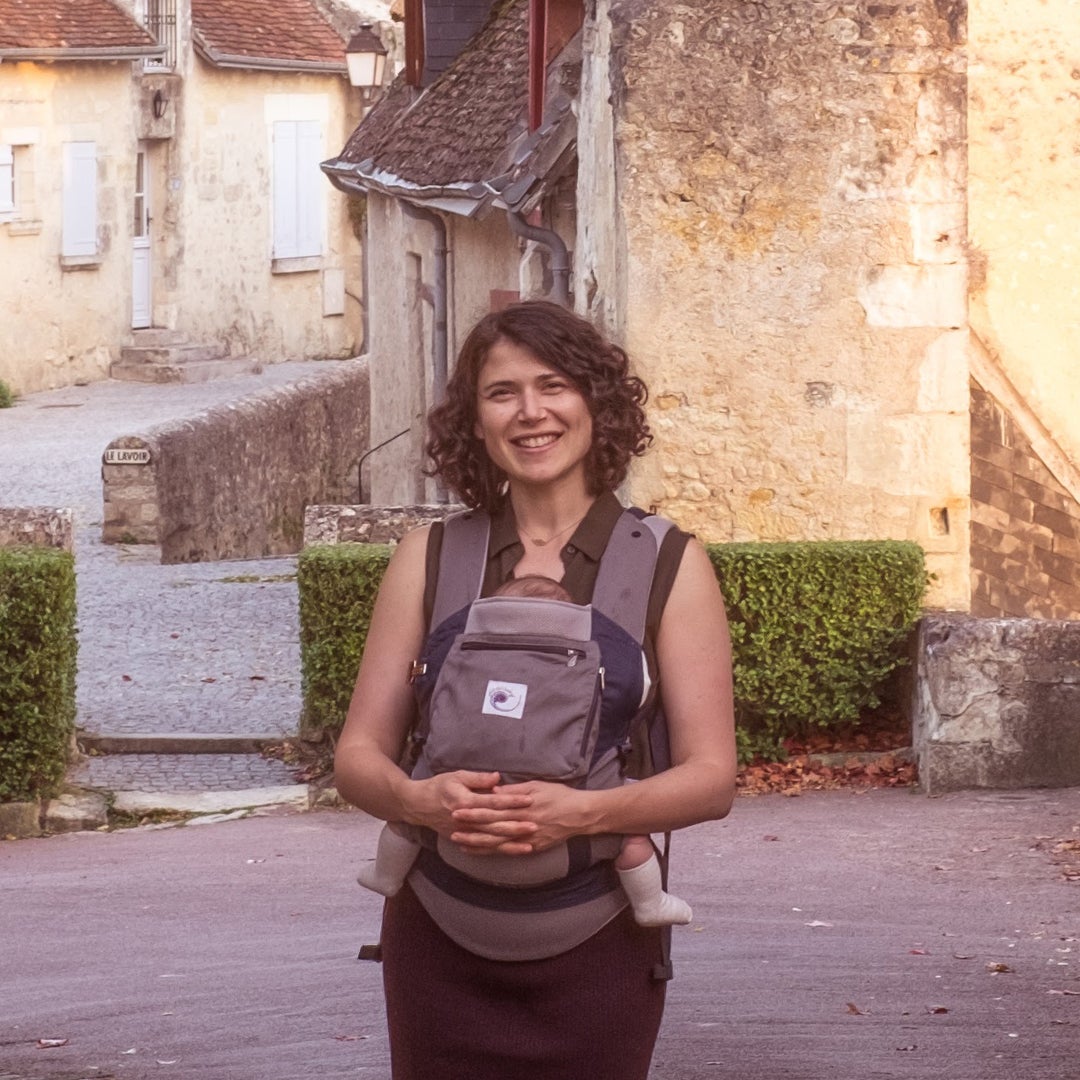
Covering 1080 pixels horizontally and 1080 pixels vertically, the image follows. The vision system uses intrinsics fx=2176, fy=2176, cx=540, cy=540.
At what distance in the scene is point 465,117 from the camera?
1546 centimetres

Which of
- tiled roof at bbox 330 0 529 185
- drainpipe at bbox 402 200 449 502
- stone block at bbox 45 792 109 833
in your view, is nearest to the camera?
stone block at bbox 45 792 109 833

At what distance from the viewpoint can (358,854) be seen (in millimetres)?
7652

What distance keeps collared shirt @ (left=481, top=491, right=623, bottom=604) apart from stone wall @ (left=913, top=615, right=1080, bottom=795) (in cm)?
546

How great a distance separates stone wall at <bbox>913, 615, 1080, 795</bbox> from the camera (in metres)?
8.29

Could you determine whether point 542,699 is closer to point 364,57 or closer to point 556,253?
point 556,253

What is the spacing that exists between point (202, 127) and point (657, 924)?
1121 inches

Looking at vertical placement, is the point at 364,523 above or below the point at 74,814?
above

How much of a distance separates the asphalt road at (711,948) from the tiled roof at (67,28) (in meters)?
20.0

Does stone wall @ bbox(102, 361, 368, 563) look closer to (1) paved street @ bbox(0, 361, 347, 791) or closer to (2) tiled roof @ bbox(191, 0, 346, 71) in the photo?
(1) paved street @ bbox(0, 361, 347, 791)

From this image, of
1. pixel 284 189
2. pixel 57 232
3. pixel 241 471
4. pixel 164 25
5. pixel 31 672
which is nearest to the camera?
pixel 31 672

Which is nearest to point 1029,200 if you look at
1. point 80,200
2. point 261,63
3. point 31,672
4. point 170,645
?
point 170,645

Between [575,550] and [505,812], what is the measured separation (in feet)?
1.44

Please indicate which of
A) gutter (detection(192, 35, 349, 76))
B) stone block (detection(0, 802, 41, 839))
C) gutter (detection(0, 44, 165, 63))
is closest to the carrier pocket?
stone block (detection(0, 802, 41, 839))

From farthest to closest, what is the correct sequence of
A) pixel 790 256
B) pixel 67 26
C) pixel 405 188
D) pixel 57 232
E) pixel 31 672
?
pixel 57 232 < pixel 67 26 < pixel 405 188 < pixel 790 256 < pixel 31 672
